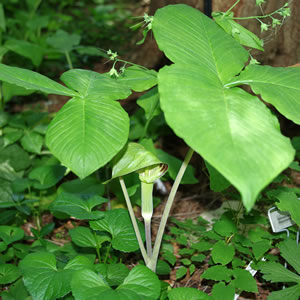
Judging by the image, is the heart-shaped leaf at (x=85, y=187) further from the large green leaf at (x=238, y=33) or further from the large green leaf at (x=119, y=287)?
the large green leaf at (x=238, y=33)

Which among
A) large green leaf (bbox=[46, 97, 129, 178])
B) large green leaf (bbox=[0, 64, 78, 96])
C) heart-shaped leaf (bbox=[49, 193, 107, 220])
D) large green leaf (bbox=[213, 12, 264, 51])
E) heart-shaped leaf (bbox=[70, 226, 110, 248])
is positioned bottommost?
heart-shaped leaf (bbox=[70, 226, 110, 248])

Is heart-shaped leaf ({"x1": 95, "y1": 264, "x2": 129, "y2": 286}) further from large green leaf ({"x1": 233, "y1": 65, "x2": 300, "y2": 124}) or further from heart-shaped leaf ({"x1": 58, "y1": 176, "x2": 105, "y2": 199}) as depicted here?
large green leaf ({"x1": 233, "y1": 65, "x2": 300, "y2": 124})

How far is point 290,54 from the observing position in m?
2.12

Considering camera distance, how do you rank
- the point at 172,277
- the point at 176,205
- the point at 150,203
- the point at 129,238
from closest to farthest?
the point at 150,203 → the point at 129,238 → the point at 172,277 → the point at 176,205

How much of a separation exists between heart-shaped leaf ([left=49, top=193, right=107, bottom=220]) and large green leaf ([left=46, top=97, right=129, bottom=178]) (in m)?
0.45

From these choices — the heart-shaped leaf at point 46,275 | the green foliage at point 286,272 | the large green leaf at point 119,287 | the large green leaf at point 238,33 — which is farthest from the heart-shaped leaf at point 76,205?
the large green leaf at point 238,33

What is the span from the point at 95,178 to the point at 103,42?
2.28 meters

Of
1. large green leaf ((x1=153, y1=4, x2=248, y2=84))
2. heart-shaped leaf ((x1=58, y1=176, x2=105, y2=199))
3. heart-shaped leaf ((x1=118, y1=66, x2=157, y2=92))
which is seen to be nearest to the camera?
large green leaf ((x1=153, y1=4, x2=248, y2=84))

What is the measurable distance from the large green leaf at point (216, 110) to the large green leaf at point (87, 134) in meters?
0.18

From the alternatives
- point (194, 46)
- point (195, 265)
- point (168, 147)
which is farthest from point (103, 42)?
point (194, 46)

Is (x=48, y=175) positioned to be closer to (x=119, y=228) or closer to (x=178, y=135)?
(x=119, y=228)

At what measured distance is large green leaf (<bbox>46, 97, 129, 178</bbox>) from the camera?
1033mm

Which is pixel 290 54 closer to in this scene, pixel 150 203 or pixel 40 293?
pixel 150 203

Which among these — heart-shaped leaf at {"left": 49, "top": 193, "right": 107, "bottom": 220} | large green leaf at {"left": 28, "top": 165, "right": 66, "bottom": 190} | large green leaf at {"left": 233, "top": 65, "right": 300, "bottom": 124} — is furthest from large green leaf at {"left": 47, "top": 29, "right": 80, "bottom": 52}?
large green leaf at {"left": 233, "top": 65, "right": 300, "bottom": 124}
